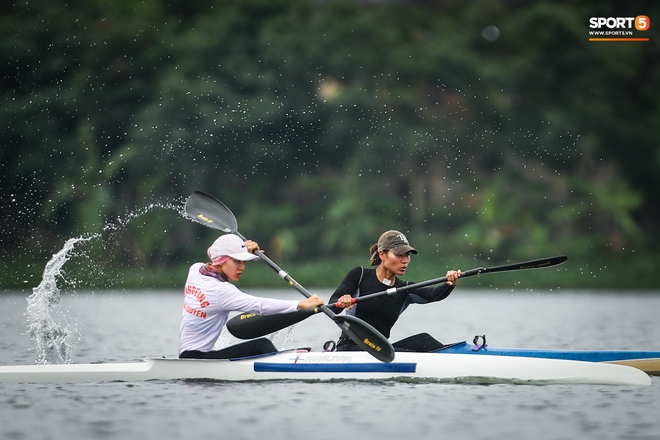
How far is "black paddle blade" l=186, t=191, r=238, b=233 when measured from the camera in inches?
504

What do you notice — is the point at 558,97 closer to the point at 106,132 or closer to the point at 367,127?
the point at 367,127

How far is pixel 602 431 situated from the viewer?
8.50 m

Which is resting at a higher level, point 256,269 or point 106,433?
point 256,269

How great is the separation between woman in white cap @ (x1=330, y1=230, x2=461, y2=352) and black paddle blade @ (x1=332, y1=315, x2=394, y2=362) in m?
0.22

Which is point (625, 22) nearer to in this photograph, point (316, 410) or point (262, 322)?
point (262, 322)

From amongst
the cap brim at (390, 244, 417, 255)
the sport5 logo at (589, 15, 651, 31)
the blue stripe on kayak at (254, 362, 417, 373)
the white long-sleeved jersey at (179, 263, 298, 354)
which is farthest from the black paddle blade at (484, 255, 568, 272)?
the sport5 logo at (589, 15, 651, 31)

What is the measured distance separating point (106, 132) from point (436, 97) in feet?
47.8

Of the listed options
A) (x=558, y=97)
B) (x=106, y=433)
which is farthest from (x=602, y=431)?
(x=558, y=97)

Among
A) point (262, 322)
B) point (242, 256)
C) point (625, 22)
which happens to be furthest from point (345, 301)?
point (625, 22)

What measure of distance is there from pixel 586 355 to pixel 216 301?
14.9 ft

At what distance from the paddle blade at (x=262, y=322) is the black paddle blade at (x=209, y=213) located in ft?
8.11

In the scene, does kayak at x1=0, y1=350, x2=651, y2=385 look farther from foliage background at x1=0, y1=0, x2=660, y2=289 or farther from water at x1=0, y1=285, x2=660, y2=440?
foliage background at x1=0, y1=0, x2=660, y2=289

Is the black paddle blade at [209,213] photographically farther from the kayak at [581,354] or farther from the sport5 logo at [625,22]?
the sport5 logo at [625,22]

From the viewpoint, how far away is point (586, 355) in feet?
38.1
